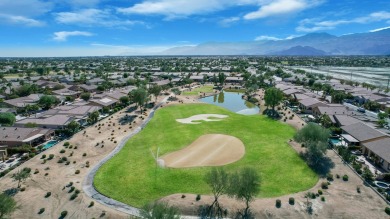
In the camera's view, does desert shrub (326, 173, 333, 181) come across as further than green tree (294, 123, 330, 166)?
No

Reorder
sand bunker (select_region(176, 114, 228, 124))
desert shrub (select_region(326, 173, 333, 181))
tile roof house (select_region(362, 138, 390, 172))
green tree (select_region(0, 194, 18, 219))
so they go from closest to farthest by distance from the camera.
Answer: green tree (select_region(0, 194, 18, 219)) → desert shrub (select_region(326, 173, 333, 181)) → tile roof house (select_region(362, 138, 390, 172)) → sand bunker (select_region(176, 114, 228, 124))

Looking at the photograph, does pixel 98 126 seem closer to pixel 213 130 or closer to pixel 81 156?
pixel 81 156

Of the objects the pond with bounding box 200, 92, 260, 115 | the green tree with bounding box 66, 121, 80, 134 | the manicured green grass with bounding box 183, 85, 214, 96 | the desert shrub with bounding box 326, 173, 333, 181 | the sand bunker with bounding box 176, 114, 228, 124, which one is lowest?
the pond with bounding box 200, 92, 260, 115

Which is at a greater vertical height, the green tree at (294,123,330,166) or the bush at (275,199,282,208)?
the green tree at (294,123,330,166)

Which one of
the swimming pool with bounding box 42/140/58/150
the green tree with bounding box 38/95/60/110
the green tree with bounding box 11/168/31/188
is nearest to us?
the green tree with bounding box 11/168/31/188

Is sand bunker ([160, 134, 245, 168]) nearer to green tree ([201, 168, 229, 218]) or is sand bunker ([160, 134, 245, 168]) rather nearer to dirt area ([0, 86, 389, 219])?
dirt area ([0, 86, 389, 219])

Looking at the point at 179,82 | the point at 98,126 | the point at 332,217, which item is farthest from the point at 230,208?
the point at 179,82

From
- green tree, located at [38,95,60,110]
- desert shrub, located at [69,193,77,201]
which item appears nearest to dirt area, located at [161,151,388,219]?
desert shrub, located at [69,193,77,201]
